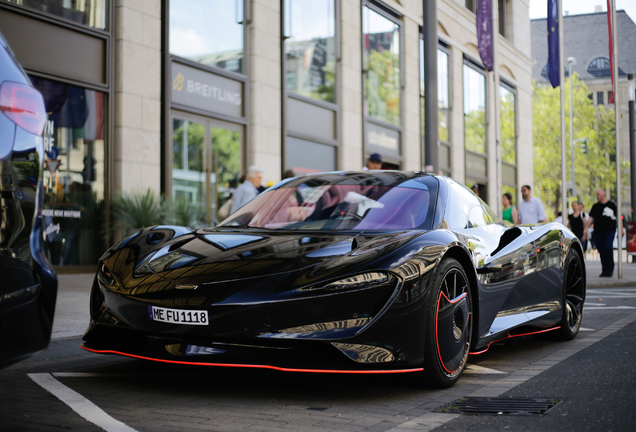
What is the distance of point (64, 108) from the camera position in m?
12.3

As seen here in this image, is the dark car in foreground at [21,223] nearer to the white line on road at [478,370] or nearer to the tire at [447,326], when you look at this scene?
the tire at [447,326]

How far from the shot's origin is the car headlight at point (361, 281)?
3.82 meters

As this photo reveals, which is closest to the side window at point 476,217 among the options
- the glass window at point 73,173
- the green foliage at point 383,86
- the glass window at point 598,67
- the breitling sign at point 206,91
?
the glass window at point 73,173

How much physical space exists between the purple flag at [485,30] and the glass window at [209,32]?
17.5ft

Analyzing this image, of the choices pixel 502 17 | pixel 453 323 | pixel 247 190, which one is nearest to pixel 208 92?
pixel 247 190

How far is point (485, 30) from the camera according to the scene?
17.3 meters

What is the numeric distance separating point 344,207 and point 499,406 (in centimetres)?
171

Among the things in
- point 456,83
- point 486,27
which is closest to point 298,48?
point 486,27

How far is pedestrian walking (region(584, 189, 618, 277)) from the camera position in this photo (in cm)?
1521

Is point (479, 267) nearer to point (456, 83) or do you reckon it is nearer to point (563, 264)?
point (563, 264)

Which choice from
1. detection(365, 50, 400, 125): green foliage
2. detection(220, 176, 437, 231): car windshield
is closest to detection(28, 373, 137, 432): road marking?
detection(220, 176, 437, 231): car windshield

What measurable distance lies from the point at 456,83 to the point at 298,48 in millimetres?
10252

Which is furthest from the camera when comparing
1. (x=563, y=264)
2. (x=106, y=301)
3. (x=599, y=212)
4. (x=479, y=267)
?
(x=599, y=212)

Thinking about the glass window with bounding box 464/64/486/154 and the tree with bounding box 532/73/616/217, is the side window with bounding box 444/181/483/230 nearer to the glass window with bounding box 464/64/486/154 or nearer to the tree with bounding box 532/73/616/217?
the glass window with bounding box 464/64/486/154
